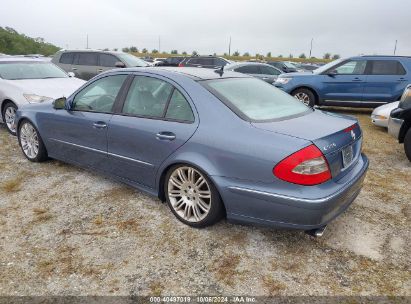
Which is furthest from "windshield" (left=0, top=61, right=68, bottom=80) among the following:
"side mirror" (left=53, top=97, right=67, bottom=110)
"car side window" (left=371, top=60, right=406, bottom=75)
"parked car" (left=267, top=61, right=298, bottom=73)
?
"parked car" (left=267, top=61, right=298, bottom=73)

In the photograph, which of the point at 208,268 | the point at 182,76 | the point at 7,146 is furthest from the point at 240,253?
the point at 7,146

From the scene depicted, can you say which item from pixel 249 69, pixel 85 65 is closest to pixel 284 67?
pixel 249 69

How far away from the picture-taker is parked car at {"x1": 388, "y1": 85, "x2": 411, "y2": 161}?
213 inches

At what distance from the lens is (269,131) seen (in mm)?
2959

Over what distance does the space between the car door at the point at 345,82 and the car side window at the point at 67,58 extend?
7.99 metres

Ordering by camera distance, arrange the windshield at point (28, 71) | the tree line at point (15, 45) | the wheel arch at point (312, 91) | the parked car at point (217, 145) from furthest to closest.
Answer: the tree line at point (15, 45) → the wheel arch at point (312, 91) → the windshield at point (28, 71) → the parked car at point (217, 145)

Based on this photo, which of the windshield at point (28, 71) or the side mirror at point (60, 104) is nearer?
the side mirror at point (60, 104)

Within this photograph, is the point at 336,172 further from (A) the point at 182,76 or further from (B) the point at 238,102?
(A) the point at 182,76

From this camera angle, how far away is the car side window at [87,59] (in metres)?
11.8

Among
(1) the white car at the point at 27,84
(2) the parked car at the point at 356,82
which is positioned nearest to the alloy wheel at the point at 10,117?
(1) the white car at the point at 27,84

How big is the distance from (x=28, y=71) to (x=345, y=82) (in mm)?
7752

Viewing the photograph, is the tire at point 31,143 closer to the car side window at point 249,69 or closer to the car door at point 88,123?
the car door at point 88,123

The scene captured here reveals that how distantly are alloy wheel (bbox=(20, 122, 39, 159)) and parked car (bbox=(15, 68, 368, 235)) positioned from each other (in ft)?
3.01

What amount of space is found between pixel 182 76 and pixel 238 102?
2.15 ft
